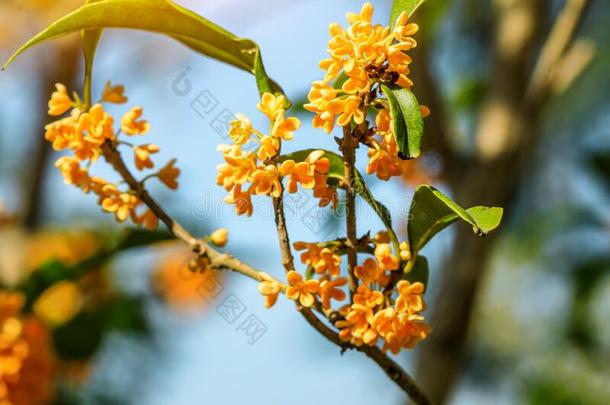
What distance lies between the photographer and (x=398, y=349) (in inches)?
26.8

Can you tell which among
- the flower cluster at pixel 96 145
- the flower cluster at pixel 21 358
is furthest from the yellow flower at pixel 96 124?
the flower cluster at pixel 21 358

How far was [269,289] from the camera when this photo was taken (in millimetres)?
686

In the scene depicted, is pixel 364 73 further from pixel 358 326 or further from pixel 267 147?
pixel 358 326

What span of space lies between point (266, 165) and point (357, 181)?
8 cm

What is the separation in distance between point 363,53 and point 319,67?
0.05 m

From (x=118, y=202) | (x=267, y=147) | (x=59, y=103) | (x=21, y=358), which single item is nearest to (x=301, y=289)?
(x=267, y=147)

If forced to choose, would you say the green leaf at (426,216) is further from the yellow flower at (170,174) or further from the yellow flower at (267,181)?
the yellow flower at (170,174)

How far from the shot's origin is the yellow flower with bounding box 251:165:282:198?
66 centimetres

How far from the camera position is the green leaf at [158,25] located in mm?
710

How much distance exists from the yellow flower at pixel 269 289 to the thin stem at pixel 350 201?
7 centimetres

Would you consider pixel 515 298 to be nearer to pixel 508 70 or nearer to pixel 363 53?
pixel 508 70

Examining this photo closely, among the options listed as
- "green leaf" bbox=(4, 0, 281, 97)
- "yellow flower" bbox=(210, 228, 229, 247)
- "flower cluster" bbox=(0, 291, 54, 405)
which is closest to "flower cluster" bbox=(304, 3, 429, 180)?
"green leaf" bbox=(4, 0, 281, 97)

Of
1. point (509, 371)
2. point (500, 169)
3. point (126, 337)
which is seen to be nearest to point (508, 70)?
point (500, 169)

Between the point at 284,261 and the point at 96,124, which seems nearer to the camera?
the point at 284,261
